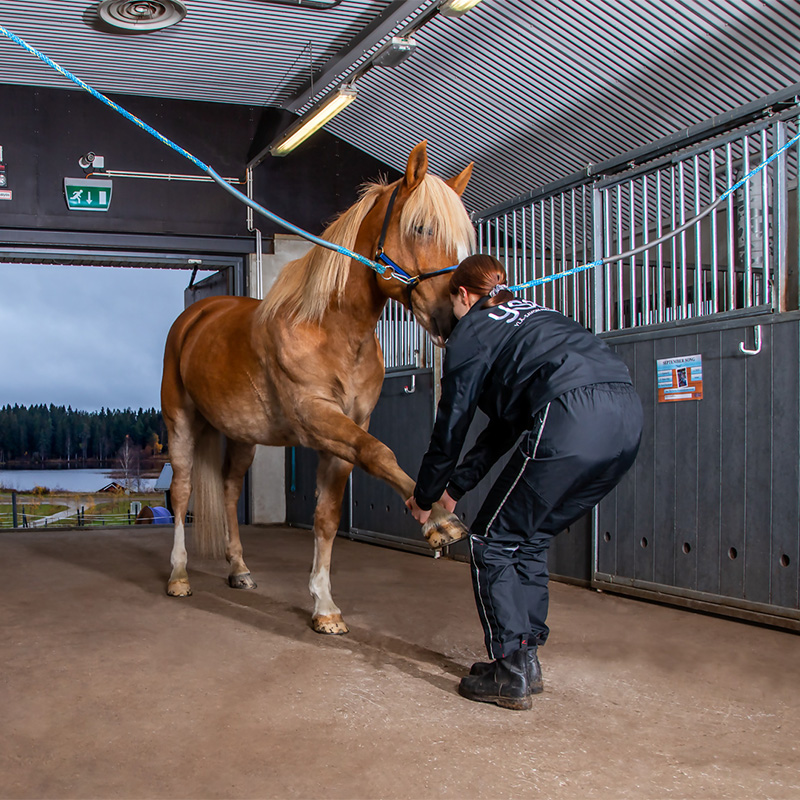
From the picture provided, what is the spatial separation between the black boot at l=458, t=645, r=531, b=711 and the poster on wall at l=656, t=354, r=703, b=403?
1691mm

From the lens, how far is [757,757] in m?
1.77

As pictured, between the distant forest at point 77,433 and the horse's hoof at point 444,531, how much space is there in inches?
266

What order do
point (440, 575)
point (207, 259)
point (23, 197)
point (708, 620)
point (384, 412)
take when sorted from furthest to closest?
point (207, 259)
point (23, 197)
point (384, 412)
point (440, 575)
point (708, 620)

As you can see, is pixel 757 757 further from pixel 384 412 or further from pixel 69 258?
pixel 69 258

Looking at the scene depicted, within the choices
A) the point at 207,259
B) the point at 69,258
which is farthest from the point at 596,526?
the point at 69,258

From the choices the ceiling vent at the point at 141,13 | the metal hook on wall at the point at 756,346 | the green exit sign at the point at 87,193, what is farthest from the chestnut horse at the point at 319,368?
the green exit sign at the point at 87,193

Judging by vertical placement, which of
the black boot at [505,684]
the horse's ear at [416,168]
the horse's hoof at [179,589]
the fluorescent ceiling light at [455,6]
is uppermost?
the fluorescent ceiling light at [455,6]

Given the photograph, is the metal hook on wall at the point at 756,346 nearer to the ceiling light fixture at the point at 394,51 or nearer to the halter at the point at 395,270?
the halter at the point at 395,270

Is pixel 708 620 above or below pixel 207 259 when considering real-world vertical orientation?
below

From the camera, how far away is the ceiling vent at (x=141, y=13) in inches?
194

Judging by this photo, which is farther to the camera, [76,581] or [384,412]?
[384,412]

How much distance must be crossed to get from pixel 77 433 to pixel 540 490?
24.7ft

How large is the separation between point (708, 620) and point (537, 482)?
1.53 m

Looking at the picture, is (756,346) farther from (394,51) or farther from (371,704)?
(394,51)
